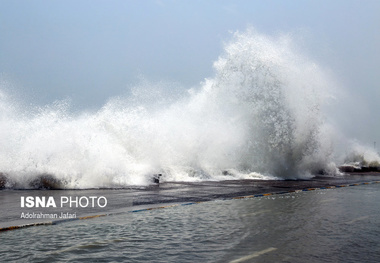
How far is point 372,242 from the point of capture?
5914 millimetres

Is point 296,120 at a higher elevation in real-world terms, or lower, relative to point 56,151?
higher

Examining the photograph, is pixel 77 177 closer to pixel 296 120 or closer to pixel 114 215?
pixel 114 215

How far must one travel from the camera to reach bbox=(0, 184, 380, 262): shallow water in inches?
196

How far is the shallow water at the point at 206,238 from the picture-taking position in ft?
16.3

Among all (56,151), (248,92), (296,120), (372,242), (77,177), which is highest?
(248,92)

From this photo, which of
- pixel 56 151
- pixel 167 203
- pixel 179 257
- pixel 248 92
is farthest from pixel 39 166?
pixel 248 92

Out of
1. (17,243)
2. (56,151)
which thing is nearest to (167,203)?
(17,243)

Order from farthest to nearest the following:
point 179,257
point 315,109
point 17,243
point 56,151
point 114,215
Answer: point 315,109
point 56,151
point 114,215
point 17,243
point 179,257

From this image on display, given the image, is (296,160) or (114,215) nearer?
(114,215)

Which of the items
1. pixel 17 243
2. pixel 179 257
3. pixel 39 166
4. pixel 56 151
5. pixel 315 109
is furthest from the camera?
pixel 315 109

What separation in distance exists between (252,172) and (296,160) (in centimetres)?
424

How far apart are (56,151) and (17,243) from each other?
39.1ft

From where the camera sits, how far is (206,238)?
19.9 ft

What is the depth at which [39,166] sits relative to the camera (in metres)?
15.6
